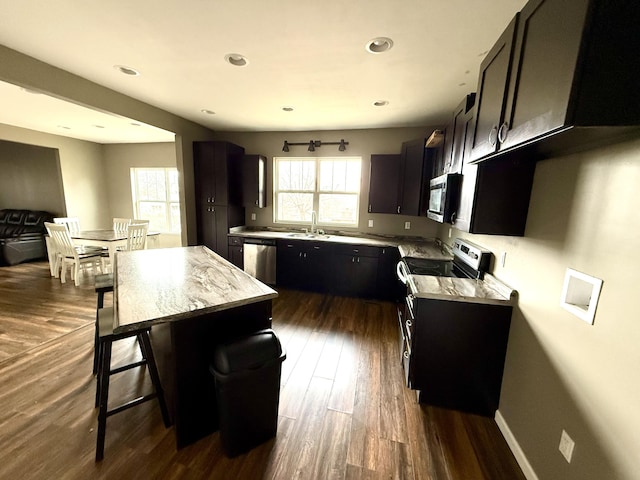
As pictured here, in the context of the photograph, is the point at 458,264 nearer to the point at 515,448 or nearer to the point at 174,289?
the point at 515,448

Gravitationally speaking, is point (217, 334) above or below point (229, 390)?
above

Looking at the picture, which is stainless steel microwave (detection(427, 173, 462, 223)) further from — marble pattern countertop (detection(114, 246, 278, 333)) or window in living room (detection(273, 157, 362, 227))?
window in living room (detection(273, 157, 362, 227))

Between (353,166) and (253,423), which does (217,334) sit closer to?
(253,423)

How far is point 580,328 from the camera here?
113 centimetres

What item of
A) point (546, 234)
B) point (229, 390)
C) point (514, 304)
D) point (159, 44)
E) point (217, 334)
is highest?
point (159, 44)

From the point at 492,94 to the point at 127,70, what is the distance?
9.97ft

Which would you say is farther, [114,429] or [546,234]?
[114,429]

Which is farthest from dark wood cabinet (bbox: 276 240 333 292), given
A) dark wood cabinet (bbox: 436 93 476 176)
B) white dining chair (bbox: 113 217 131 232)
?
white dining chair (bbox: 113 217 131 232)

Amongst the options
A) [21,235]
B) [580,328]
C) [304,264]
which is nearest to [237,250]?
[304,264]

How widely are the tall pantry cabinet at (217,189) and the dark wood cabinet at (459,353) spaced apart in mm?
3506

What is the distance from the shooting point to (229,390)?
1329 mm

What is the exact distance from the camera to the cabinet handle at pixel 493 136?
1.33 metres

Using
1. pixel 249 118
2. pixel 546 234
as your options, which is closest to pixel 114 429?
pixel 546 234

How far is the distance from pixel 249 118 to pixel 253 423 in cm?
374
